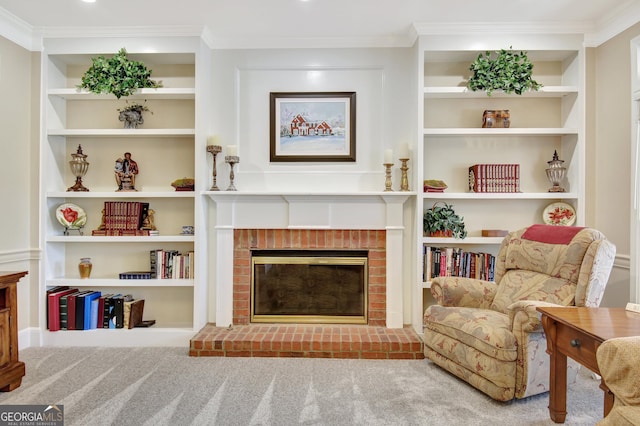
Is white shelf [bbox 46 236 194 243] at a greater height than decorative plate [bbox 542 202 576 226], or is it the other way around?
decorative plate [bbox 542 202 576 226]

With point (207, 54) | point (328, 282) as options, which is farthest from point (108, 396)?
point (207, 54)

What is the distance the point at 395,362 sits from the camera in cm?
298

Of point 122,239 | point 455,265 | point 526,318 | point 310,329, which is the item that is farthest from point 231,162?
point 526,318

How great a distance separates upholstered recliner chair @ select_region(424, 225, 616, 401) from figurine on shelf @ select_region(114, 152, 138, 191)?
8.86 feet

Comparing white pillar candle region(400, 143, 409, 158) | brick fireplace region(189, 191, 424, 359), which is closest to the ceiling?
white pillar candle region(400, 143, 409, 158)

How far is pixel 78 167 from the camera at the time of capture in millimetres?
3504

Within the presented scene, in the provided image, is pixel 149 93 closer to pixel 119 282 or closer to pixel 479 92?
pixel 119 282

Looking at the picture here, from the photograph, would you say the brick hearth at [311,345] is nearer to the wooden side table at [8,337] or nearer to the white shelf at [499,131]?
the wooden side table at [8,337]

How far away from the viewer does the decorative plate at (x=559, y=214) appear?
336 centimetres

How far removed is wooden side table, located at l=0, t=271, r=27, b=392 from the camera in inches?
96.3

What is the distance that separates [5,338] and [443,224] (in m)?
3.17

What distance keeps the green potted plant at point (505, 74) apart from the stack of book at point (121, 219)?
10.0 ft

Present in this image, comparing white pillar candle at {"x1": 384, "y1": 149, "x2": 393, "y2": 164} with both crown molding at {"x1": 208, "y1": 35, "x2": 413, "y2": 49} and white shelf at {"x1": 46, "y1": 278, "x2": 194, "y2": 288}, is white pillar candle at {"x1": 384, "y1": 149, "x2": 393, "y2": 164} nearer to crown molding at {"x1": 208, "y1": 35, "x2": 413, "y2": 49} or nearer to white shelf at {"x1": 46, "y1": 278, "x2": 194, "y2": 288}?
crown molding at {"x1": 208, "y1": 35, "x2": 413, "y2": 49}

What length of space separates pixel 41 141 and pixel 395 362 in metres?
3.40
